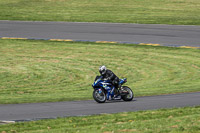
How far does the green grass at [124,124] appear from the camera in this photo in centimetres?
1191

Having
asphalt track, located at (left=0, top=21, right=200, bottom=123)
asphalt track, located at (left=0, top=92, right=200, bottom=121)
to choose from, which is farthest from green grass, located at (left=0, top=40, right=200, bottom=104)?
asphalt track, located at (left=0, top=21, right=200, bottom=123)

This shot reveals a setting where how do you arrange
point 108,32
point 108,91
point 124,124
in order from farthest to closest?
point 108,32 → point 108,91 → point 124,124

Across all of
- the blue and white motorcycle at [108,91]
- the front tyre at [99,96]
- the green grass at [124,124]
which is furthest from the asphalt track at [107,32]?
the green grass at [124,124]

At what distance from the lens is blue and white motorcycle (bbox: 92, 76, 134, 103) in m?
18.2

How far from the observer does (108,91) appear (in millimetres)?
18500

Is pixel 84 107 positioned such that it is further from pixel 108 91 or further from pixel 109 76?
pixel 109 76

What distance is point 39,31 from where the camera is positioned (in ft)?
122

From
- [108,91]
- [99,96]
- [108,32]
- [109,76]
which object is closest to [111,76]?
[109,76]

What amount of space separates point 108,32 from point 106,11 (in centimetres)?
828

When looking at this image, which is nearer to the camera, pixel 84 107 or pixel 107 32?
pixel 84 107

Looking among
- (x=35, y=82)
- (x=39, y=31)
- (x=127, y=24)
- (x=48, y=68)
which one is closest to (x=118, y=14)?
(x=127, y=24)

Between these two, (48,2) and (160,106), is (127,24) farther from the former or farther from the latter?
(160,106)

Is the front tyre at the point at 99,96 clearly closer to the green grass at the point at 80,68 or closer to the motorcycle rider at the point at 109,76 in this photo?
the motorcycle rider at the point at 109,76

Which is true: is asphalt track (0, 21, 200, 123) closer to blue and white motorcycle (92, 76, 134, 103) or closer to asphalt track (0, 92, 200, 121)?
blue and white motorcycle (92, 76, 134, 103)
